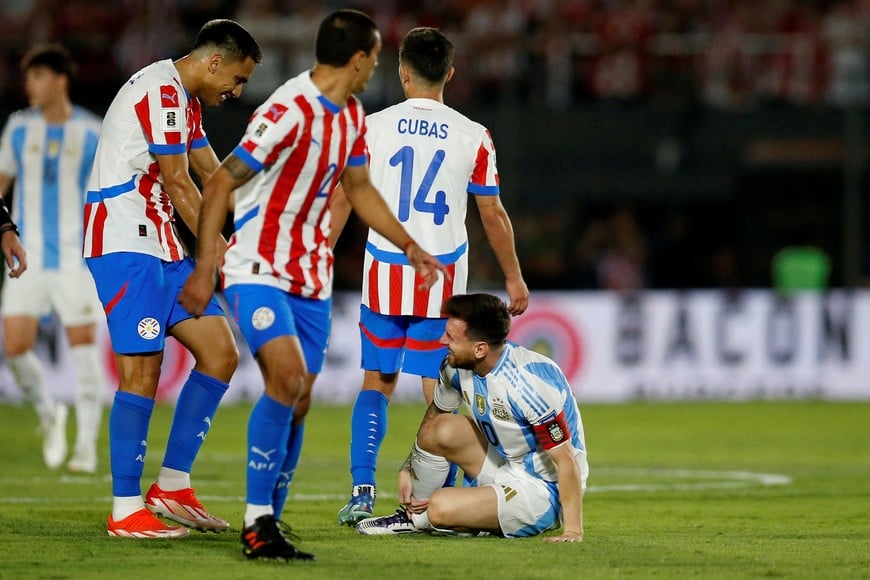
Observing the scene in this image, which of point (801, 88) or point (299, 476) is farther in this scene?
point (801, 88)

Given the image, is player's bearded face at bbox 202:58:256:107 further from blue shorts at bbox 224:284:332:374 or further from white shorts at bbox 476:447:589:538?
white shorts at bbox 476:447:589:538

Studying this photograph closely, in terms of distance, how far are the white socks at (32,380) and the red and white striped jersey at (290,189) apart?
15.5ft

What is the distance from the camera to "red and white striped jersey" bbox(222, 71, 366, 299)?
550 centimetres

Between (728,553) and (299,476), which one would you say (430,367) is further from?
(299,476)

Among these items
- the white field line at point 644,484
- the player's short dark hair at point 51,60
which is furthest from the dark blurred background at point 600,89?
the player's short dark hair at point 51,60

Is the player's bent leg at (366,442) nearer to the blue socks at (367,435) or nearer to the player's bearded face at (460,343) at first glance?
the blue socks at (367,435)

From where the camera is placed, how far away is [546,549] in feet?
19.1

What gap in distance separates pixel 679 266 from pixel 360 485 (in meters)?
14.0

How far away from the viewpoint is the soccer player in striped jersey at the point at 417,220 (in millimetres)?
6930

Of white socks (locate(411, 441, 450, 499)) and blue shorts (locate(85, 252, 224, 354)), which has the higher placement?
blue shorts (locate(85, 252, 224, 354))

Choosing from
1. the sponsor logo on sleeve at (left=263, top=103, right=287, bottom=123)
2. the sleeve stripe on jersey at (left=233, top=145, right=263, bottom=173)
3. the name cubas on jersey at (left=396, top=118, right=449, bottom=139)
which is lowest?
the sleeve stripe on jersey at (left=233, top=145, right=263, bottom=173)

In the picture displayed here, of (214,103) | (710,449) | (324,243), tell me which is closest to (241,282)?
(324,243)

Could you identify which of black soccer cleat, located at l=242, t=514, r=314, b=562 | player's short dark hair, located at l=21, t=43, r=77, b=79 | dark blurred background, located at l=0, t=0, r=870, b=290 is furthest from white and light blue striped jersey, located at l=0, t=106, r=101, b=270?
dark blurred background, located at l=0, t=0, r=870, b=290

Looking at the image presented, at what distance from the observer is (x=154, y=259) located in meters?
6.39
